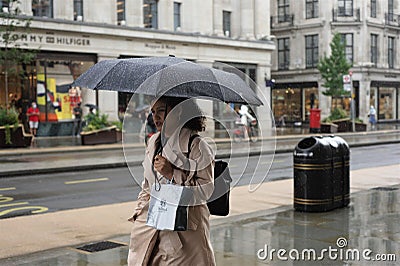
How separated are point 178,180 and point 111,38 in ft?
106

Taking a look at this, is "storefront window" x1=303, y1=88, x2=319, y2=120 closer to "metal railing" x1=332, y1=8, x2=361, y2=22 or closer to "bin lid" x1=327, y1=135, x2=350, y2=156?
"metal railing" x1=332, y1=8, x2=361, y2=22

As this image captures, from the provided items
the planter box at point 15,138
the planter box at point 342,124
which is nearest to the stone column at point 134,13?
the planter box at point 15,138

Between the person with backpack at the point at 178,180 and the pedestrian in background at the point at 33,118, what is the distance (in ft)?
92.2

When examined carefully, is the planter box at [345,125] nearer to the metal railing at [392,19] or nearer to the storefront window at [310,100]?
the storefront window at [310,100]

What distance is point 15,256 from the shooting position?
6.98m

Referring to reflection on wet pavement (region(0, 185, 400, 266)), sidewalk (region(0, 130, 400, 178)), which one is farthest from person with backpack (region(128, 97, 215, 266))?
sidewalk (region(0, 130, 400, 178))

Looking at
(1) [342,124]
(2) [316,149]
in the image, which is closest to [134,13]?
(1) [342,124]

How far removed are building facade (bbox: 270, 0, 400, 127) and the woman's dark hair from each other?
5210cm

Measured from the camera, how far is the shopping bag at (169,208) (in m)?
3.74

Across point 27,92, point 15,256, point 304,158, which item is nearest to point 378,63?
point 27,92

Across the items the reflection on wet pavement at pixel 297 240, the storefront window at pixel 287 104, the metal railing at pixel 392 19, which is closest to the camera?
the reflection on wet pavement at pixel 297 240

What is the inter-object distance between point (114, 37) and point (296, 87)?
1096 inches

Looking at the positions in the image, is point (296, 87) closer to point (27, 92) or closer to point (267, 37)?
point (267, 37)

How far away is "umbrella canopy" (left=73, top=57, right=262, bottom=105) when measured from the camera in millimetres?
4145
